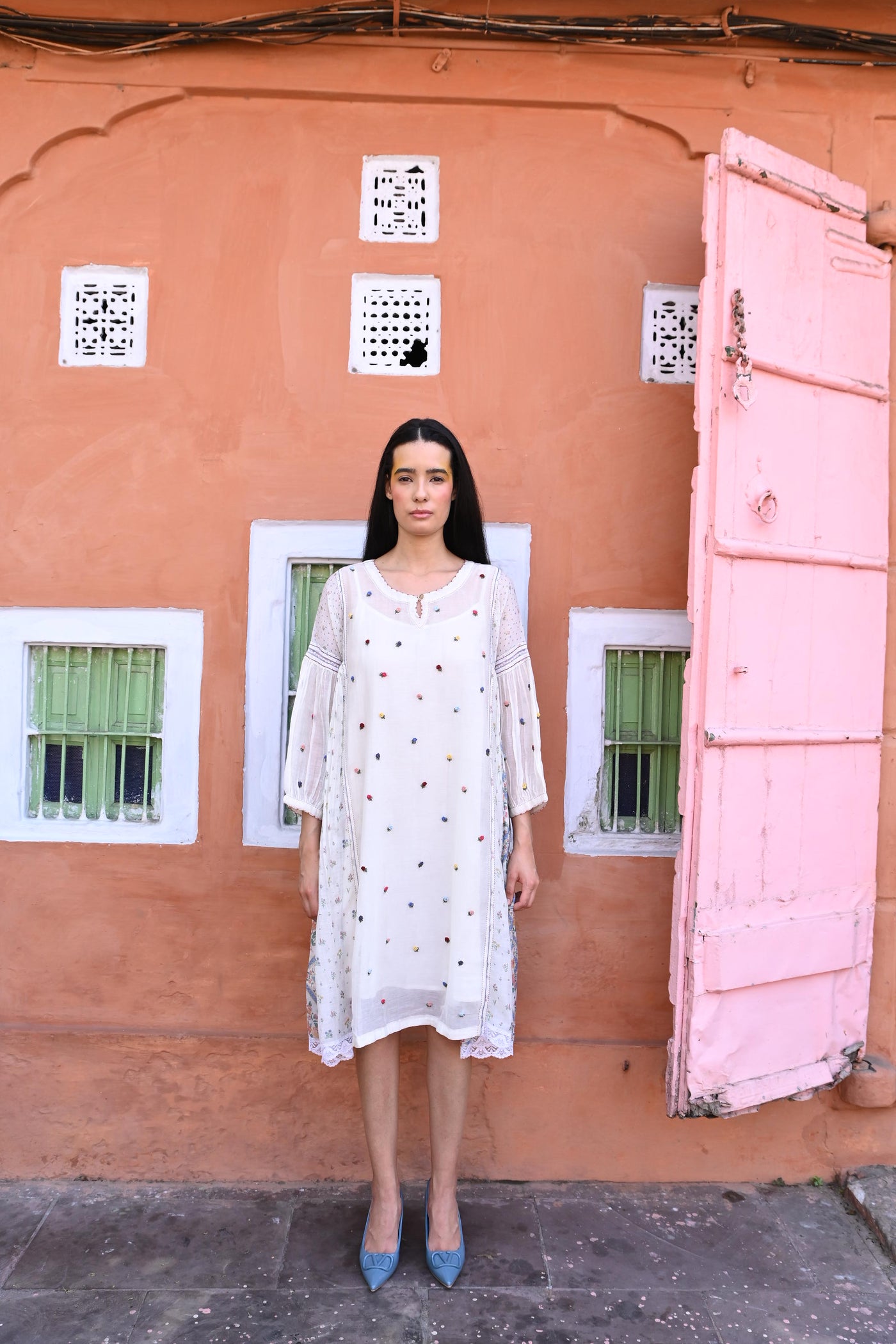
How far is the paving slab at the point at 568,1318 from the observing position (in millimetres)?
2141

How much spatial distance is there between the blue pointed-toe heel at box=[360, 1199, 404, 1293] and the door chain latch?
2.25m

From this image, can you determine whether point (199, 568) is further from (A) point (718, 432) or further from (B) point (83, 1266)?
(B) point (83, 1266)

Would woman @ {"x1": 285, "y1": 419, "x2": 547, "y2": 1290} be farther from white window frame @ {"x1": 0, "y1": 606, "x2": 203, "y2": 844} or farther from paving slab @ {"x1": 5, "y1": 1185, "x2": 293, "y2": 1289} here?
white window frame @ {"x1": 0, "y1": 606, "x2": 203, "y2": 844}

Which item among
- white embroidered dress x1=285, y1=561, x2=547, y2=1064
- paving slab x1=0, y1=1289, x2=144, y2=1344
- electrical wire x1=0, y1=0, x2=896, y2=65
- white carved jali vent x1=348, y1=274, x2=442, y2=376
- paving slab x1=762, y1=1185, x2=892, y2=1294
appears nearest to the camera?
paving slab x1=0, y1=1289, x2=144, y2=1344

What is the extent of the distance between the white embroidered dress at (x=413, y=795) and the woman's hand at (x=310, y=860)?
21mm

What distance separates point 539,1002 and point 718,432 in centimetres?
167

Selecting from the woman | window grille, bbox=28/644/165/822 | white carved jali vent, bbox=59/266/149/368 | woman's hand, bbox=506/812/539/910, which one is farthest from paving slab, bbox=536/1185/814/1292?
white carved jali vent, bbox=59/266/149/368

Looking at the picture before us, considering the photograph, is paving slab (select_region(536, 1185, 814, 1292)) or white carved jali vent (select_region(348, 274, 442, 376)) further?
white carved jali vent (select_region(348, 274, 442, 376))

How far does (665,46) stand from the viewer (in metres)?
2.76

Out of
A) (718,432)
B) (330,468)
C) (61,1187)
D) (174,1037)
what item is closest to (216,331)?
(330,468)

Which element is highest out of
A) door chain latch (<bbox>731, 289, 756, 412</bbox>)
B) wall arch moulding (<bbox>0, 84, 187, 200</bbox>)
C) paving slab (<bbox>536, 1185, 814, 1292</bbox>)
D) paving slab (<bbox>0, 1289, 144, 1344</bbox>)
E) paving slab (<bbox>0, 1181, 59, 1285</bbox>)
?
wall arch moulding (<bbox>0, 84, 187, 200</bbox>)

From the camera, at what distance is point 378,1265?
2.30 m

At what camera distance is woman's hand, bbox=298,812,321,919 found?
236cm

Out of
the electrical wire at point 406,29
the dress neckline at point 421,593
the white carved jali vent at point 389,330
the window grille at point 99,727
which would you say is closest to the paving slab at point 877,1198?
the dress neckline at point 421,593
